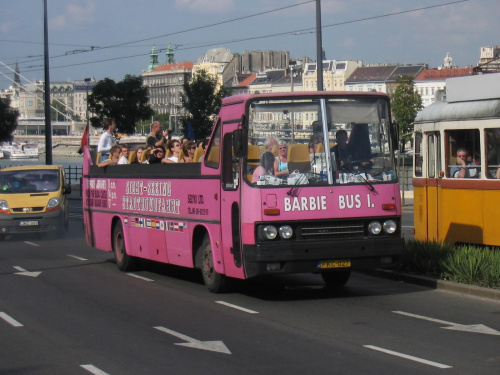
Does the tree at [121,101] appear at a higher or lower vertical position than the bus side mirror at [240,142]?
higher

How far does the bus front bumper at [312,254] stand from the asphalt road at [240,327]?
0.52 meters

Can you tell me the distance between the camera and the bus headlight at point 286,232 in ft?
41.5

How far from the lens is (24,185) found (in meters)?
26.9

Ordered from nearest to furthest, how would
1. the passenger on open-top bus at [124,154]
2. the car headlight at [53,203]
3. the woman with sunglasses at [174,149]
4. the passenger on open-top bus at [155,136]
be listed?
the woman with sunglasses at [174,149] < the passenger on open-top bus at [155,136] < the passenger on open-top bus at [124,154] < the car headlight at [53,203]

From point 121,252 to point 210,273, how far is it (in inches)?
157

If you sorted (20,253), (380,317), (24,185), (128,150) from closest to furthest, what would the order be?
(380,317) → (128,150) → (20,253) → (24,185)

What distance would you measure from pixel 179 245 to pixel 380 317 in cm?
431

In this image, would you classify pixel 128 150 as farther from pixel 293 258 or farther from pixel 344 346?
pixel 344 346

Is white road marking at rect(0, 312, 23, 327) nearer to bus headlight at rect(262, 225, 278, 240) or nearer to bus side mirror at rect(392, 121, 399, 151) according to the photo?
bus headlight at rect(262, 225, 278, 240)

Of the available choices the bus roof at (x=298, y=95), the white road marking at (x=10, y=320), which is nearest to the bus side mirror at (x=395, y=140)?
the bus roof at (x=298, y=95)

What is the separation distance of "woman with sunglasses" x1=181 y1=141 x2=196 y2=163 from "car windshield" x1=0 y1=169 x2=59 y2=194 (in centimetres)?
1132

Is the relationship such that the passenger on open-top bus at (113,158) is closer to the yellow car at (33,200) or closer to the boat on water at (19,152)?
the yellow car at (33,200)

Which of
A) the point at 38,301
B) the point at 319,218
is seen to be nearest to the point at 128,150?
the point at 38,301

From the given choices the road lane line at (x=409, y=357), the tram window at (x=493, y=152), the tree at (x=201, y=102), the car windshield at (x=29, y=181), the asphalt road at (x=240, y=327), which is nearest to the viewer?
the road lane line at (x=409, y=357)
